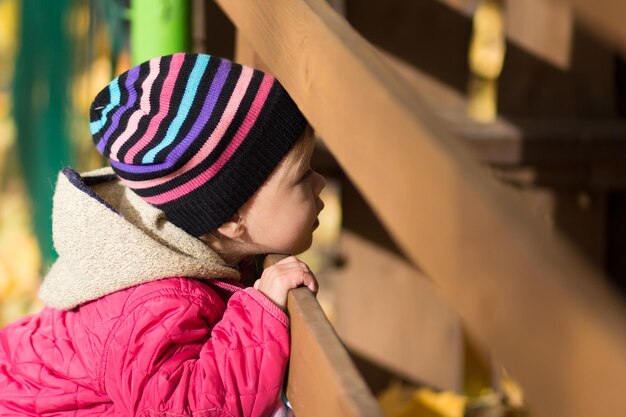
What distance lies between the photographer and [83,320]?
190cm

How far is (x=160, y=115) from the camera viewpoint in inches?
73.4

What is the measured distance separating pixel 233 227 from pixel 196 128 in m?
0.22

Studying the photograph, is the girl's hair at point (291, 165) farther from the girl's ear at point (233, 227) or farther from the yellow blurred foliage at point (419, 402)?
the yellow blurred foliage at point (419, 402)

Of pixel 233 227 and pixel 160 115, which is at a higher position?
pixel 160 115

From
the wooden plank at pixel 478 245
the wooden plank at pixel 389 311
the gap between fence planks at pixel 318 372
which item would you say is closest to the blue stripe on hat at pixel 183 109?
the gap between fence planks at pixel 318 372

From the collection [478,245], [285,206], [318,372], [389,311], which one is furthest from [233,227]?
[389,311]

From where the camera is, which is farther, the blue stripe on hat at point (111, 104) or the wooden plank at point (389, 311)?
the wooden plank at point (389, 311)

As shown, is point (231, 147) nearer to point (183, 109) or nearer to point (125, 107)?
point (183, 109)

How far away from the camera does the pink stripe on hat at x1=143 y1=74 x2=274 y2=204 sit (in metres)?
1.85

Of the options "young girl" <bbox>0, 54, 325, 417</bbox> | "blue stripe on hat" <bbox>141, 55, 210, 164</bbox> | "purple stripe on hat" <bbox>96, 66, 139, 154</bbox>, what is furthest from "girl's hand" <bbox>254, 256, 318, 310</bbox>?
"purple stripe on hat" <bbox>96, 66, 139, 154</bbox>

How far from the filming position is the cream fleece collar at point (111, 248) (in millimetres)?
1834

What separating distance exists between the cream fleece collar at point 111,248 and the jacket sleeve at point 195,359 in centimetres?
8

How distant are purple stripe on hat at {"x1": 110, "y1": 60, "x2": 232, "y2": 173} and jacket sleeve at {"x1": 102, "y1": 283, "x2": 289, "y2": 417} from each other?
22cm

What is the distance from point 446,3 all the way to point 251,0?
63.8 inches
